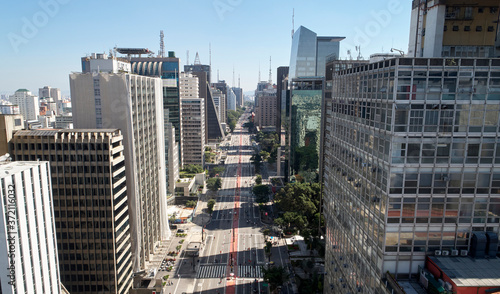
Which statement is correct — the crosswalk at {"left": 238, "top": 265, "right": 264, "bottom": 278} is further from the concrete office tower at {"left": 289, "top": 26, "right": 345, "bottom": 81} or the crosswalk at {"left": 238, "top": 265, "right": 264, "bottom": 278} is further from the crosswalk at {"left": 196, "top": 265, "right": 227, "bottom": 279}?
the concrete office tower at {"left": 289, "top": 26, "right": 345, "bottom": 81}

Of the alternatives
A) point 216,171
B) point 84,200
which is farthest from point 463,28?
point 216,171

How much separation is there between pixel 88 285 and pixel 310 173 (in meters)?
76.6

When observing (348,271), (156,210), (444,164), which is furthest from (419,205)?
(156,210)

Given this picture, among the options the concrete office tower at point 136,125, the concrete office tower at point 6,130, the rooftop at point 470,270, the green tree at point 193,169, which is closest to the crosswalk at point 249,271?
the concrete office tower at point 136,125

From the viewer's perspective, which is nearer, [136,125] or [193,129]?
[136,125]

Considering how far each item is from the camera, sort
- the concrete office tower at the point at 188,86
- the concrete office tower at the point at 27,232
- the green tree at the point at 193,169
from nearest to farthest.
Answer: the concrete office tower at the point at 27,232, the green tree at the point at 193,169, the concrete office tower at the point at 188,86

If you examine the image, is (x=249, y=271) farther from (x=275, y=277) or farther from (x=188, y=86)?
(x=188, y=86)

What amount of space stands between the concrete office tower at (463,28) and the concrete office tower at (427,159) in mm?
5962

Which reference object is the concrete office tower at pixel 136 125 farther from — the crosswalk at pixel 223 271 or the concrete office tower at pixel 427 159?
the concrete office tower at pixel 427 159

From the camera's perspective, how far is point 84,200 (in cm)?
5628

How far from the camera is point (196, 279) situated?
73.0 m

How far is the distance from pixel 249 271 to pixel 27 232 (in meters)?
50.8

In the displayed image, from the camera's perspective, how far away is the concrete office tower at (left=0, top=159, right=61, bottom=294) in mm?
32188

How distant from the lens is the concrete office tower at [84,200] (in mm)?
54375
